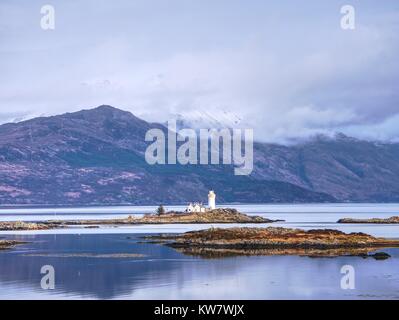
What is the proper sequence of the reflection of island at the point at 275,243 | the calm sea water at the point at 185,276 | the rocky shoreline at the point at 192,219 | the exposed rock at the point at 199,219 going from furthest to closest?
the exposed rock at the point at 199,219 → the rocky shoreline at the point at 192,219 → the reflection of island at the point at 275,243 → the calm sea water at the point at 185,276

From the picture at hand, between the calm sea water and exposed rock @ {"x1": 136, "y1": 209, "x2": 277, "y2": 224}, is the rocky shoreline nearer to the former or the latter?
exposed rock @ {"x1": 136, "y1": 209, "x2": 277, "y2": 224}

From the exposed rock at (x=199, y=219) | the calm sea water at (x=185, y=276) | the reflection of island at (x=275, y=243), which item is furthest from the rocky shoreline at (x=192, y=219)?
the calm sea water at (x=185, y=276)

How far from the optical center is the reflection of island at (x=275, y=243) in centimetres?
9512

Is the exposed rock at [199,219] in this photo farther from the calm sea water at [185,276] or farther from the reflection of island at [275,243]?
the calm sea water at [185,276]

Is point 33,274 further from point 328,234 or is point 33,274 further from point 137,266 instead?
point 328,234

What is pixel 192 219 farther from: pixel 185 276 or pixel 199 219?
pixel 185 276

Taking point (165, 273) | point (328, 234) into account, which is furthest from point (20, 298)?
point (328, 234)

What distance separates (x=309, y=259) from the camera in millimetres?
86688

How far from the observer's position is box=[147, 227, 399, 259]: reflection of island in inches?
3745

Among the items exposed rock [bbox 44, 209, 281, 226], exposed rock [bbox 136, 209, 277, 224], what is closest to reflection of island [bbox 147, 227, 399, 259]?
exposed rock [bbox 136, 209, 277, 224]

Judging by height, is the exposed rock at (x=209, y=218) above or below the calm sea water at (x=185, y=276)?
above

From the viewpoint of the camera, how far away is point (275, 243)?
103125 mm
